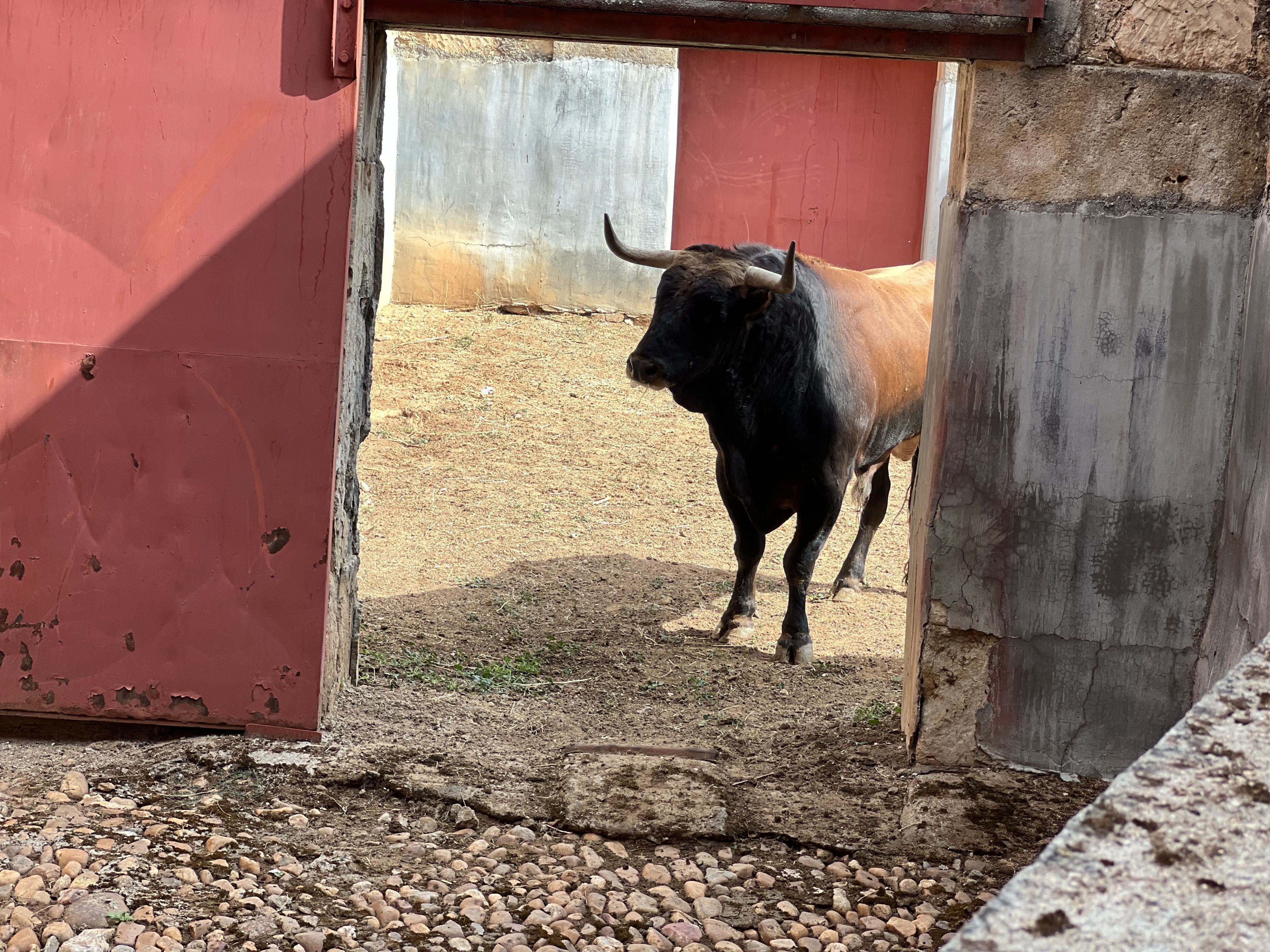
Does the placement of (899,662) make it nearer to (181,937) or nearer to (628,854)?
(628,854)

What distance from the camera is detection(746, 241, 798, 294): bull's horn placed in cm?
566

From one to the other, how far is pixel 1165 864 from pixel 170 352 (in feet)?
10.9

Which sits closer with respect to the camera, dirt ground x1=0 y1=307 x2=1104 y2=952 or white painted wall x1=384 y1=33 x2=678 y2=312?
dirt ground x1=0 y1=307 x2=1104 y2=952

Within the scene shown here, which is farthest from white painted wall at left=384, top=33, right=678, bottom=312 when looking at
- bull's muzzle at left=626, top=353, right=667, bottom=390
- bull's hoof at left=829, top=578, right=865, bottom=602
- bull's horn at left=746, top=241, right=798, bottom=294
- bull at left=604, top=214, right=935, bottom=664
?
bull's muzzle at left=626, top=353, right=667, bottom=390

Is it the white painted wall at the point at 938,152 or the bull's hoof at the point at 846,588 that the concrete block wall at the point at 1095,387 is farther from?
the white painted wall at the point at 938,152

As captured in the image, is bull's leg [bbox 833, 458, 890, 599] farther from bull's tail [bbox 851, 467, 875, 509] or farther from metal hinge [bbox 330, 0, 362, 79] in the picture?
metal hinge [bbox 330, 0, 362, 79]

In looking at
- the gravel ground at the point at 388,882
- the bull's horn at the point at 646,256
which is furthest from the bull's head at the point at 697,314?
the gravel ground at the point at 388,882

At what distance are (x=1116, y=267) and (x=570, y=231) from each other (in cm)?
964

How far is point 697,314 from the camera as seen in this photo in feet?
19.0

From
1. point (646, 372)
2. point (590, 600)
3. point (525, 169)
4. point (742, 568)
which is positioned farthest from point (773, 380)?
point (525, 169)

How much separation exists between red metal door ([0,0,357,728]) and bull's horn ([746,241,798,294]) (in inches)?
93.7

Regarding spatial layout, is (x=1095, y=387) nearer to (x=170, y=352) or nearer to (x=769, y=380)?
(x=769, y=380)

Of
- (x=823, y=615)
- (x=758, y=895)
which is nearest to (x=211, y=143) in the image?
(x=758, y=895)

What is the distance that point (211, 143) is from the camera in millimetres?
3812
